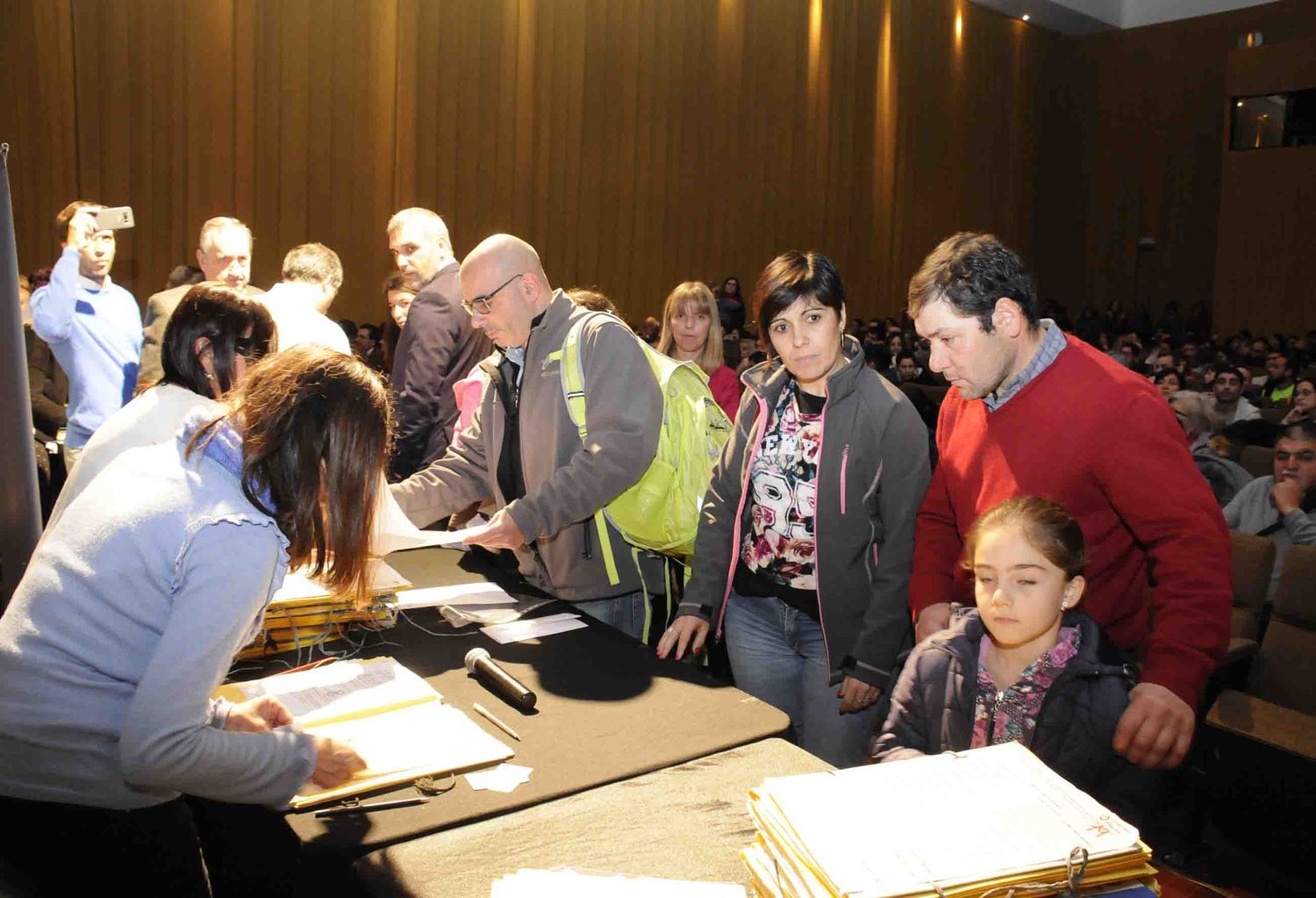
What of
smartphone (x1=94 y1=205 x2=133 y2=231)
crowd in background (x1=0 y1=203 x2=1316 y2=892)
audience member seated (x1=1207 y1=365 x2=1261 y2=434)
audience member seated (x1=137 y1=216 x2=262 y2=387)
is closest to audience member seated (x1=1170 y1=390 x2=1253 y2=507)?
audience member seated (x1=1207 y1=365 x2=1261 y2=434)

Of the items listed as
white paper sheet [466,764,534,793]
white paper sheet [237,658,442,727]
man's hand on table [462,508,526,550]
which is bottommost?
white paper sheet [466,764,534,793]

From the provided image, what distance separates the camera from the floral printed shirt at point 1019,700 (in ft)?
5.41

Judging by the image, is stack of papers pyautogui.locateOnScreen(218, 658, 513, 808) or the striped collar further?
the striped collar

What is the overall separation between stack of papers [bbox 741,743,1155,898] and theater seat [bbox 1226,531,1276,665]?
2.45 m

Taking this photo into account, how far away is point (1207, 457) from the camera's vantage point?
4598 mm

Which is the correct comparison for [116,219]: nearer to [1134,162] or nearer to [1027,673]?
[1027,673]

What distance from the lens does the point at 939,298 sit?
5.81 feet

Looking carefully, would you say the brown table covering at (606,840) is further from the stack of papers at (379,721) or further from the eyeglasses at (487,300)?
the eyeglasses at (487,300)

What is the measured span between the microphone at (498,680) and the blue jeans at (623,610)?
58 cm

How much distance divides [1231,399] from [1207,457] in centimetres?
247

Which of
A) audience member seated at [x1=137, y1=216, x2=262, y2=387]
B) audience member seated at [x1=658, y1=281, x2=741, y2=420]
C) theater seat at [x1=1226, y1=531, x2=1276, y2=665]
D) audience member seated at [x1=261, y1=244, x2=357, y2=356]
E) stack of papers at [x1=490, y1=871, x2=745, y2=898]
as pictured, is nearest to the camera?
stack of papers at [x1=490, y1=871, x2=745, y2=898]

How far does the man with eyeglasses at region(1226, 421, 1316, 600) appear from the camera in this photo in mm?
3793

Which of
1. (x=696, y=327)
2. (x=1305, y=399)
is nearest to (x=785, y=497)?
A: (x=696, y=327)

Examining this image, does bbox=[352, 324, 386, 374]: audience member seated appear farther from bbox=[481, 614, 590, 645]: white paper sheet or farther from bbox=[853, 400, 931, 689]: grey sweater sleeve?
bbox=[853, 400, 931, 689]: grey sweater sleeve
